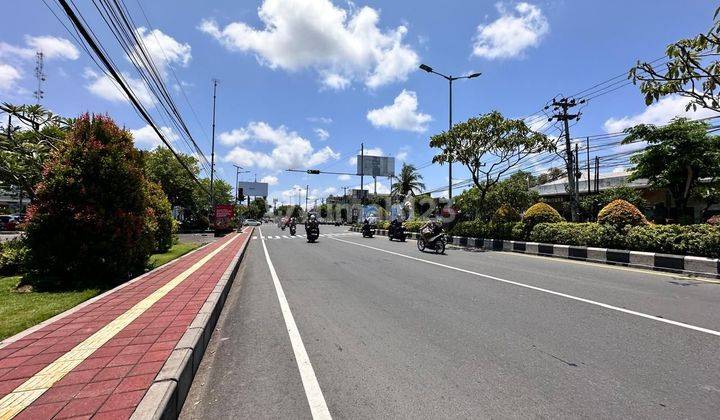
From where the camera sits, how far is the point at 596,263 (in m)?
12.7

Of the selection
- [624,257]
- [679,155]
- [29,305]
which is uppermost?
[679,155]

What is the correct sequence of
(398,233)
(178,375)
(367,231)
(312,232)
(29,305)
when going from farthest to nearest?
(367,231), (398,233), (312,232), (29,305), (178,375)

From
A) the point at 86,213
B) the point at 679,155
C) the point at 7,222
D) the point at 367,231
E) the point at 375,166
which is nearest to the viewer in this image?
the point at 86,213

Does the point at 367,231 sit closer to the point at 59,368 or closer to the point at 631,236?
the point at 631,236

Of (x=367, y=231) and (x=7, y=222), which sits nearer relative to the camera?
(x=367, y=231)

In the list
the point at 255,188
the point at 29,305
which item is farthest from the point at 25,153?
the point at 255,188

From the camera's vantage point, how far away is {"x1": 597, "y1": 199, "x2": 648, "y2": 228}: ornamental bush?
523 inches

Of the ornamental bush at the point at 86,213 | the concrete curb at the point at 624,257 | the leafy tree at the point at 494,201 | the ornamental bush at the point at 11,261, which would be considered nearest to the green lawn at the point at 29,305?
the ornamental bush at the point at 86,213

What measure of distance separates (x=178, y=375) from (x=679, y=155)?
26958mm

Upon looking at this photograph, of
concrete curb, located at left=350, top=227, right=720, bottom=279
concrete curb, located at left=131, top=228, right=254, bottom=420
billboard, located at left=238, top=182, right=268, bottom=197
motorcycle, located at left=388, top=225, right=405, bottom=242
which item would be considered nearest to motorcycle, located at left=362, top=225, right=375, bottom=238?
motorcycle, located at left=388, top=225, right=405, bottom=242

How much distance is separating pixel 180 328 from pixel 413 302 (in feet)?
12.7

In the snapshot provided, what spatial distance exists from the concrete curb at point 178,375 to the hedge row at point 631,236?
41.0 feet

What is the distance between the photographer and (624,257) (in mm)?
12031

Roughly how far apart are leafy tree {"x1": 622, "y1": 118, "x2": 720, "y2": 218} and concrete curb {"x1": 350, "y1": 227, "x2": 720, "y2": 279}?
39.4 ft
